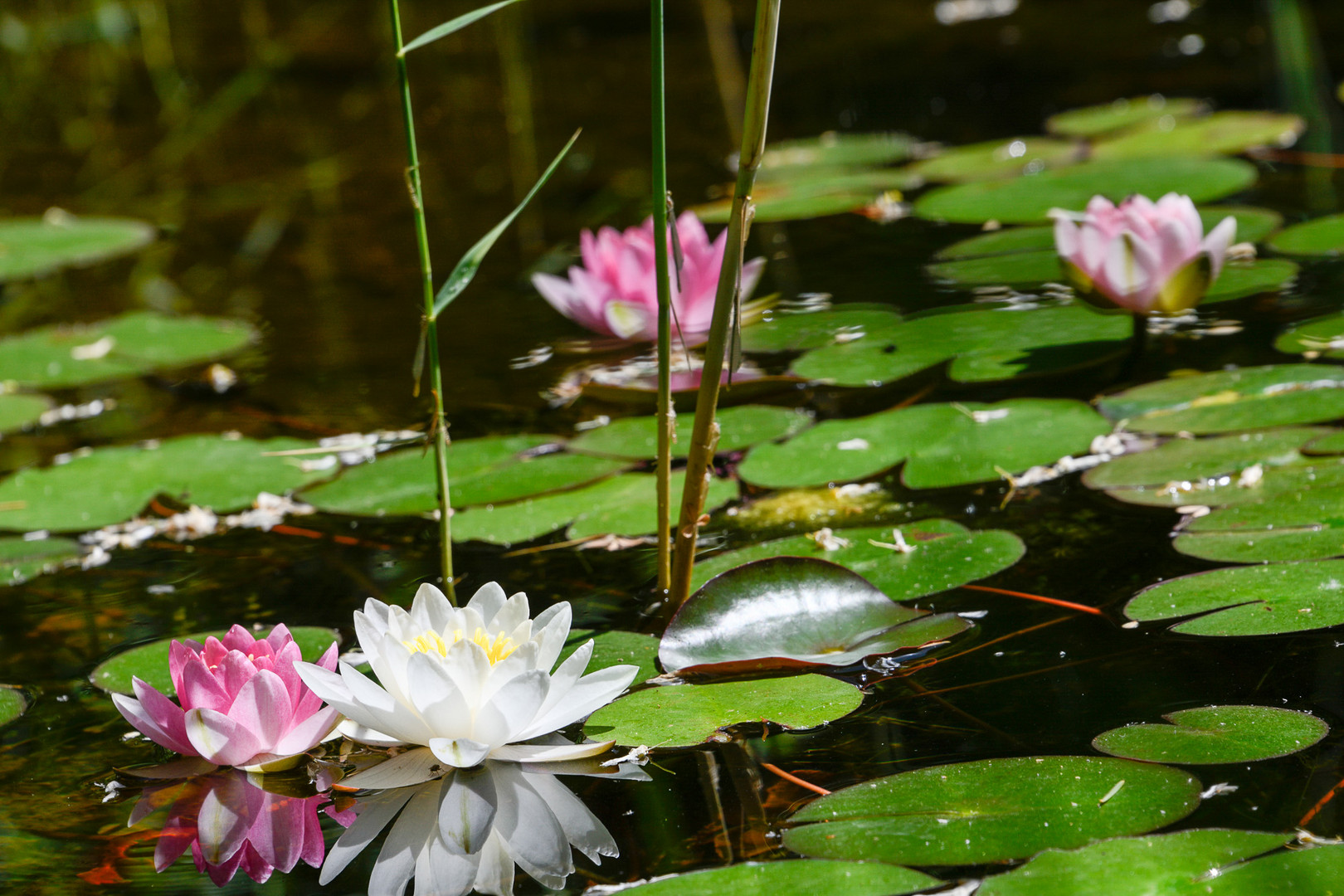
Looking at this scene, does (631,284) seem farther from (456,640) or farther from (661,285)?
(456,640)

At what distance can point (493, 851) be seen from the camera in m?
0.87

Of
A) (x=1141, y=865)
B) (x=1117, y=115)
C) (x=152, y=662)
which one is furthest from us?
(x=1117, y=115)

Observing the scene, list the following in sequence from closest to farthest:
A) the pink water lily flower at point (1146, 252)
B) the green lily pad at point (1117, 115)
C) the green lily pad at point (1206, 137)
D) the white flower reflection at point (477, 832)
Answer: the white flower reflection at point (477, 832), the pink water lily flower at point (1146, 252), the green lily pad at point (1206, 137), the green lily pad at point (1117, 115)

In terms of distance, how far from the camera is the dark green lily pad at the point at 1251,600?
101 cm

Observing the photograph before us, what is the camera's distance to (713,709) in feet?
3.29

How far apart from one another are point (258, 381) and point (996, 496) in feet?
4.36

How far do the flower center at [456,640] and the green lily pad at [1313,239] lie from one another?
1.59 meters

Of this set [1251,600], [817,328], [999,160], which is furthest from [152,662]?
[999,160]

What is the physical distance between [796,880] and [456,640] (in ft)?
1.16

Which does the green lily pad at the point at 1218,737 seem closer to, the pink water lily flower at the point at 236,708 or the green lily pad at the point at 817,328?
the pink water lily flower at the point at 236,708

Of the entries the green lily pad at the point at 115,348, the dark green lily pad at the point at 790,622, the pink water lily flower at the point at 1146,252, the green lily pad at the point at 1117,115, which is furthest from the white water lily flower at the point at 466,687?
the green lily pad at the point at 1117,115

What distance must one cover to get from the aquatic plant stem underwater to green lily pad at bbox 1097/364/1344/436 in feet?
2.05

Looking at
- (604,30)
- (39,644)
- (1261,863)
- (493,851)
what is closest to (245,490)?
(39,644)

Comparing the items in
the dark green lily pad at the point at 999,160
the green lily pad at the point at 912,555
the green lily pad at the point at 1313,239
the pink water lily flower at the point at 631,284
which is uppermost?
the dark green lily pad at the point at 999,160
